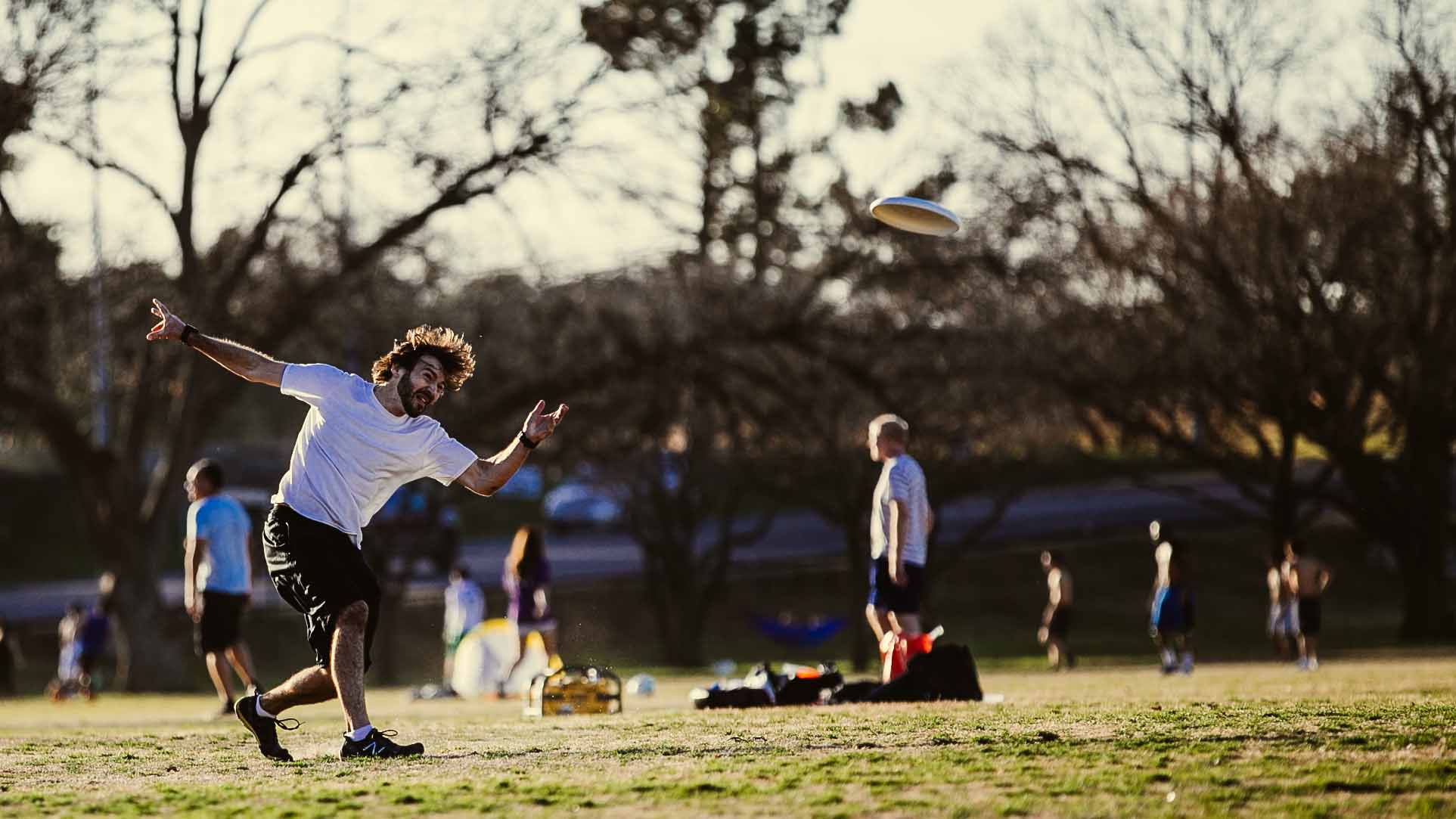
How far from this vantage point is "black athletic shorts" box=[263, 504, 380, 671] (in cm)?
820

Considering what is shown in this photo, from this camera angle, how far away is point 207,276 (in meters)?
25.8

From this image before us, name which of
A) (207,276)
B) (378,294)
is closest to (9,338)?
(207,276)

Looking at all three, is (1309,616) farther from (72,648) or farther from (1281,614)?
(72,648)

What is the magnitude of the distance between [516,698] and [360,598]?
39.5 feet

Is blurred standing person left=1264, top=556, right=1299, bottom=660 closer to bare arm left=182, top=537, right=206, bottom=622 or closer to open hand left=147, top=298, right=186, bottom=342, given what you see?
bare arm left=182, top=537, right=206, bottom=622

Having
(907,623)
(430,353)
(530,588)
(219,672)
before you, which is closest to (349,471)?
(430,353)

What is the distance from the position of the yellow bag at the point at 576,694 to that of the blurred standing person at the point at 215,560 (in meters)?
2.72

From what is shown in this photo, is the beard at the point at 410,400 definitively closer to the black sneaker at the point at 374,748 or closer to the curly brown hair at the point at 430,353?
the curly brown hair at the point at 430,353

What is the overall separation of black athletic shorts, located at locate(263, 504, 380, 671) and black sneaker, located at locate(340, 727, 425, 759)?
35 cm

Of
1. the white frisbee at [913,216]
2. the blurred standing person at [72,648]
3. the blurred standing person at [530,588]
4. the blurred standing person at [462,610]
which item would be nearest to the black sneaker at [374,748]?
the white frisbee at [913,216]

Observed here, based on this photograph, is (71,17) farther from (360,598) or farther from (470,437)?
(360,598)

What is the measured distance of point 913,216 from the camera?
13.1 meters

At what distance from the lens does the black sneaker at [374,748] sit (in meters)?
8.27

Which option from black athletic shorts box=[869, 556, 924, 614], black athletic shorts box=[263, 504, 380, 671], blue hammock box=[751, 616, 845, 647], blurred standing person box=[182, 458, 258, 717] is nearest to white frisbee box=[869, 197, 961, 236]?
black athletic shorts box=[869, 556, 924, 614]
